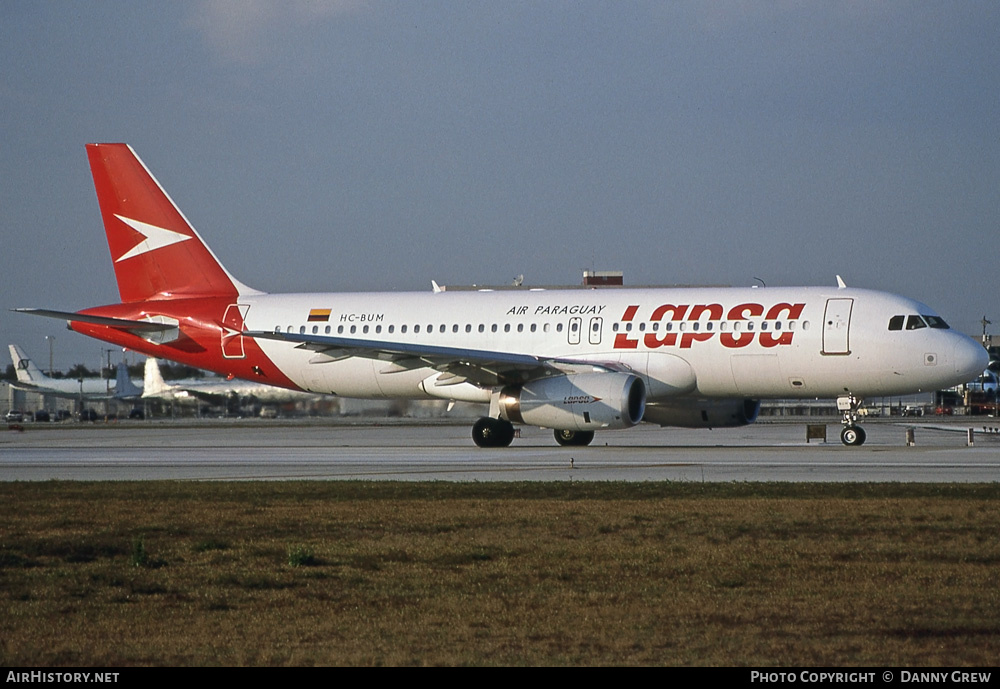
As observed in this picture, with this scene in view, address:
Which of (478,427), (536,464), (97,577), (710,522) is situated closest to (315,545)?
(97,577)

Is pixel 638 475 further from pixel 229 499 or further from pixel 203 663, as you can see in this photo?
pixel 203 663

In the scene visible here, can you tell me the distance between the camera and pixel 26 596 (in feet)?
31.8

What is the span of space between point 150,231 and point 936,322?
69.7ft

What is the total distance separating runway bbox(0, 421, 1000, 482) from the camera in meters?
20.8

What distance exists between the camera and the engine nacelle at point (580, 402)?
91.9ft

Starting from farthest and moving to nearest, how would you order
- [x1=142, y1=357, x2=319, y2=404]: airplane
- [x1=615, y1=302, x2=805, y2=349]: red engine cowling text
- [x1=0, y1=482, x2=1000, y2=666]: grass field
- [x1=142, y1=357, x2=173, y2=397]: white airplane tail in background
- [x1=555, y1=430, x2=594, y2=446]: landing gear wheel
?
[x1=142, y1=357, x2=173, y2=397]: white airplane tail in background
[x1=142, y1=357, x2=319, y2=404]: airplane
[x1=555, y1=430, x2=594, y2=446]: landing gear wheel
[x1=615, y1=302, x2=805, y2=349]: red engine cowling text
[x1=0, y1=482, x2=1000, y2=666]: grass field

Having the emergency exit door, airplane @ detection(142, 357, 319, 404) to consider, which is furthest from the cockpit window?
airplane @ detection(142, 357, 319, 404)

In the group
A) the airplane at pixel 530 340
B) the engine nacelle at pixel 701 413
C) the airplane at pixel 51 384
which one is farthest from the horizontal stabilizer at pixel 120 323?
the airplane at pixel 51 384

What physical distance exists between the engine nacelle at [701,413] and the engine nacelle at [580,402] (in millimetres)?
2833

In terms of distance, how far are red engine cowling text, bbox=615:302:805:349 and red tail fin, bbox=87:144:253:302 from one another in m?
12.6

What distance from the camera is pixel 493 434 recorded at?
31.4m

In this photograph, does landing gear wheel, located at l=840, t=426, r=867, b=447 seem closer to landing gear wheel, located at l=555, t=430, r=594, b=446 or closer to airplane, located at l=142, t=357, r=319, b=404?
landing gear wheel, located at l=555, t=430, r=594, b=446

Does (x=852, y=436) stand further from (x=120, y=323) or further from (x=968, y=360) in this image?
(x=120, y=323)

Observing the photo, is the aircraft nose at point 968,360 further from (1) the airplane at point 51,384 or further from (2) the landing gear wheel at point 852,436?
(1) the airplane at point 51,384
